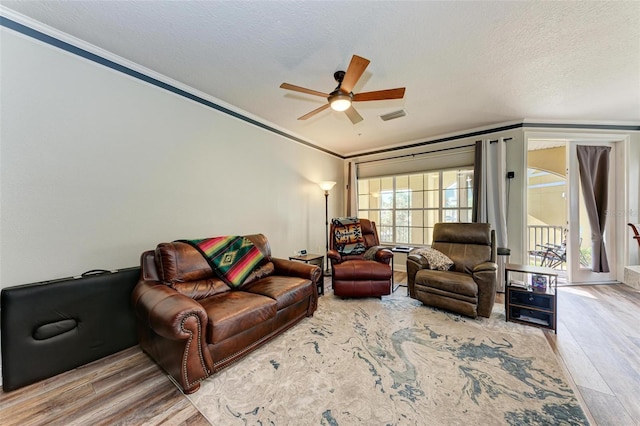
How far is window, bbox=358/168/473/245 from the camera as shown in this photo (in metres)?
4.54

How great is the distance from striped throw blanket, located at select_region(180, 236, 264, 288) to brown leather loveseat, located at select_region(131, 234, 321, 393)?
6cm

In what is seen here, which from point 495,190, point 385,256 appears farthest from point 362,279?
point 495,190

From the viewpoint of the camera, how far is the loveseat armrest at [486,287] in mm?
2668

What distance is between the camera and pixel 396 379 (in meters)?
1.76

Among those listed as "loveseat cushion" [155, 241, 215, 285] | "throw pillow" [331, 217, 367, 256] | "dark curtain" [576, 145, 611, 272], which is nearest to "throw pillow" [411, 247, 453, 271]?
"throw pillow" [331, 217, 367, 256]

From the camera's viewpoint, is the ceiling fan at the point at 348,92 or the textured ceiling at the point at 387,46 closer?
the textured ceiling at the point at 387,46

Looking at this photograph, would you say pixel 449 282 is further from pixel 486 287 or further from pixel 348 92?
pixel 348 92

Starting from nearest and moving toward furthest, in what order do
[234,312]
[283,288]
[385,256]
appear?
[234,312]
[283,288]
[385,256]

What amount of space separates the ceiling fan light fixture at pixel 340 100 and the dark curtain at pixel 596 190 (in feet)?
14.5

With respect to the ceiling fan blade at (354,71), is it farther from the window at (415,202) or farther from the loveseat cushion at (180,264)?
the window at (415,202)

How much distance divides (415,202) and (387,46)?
3518 mm

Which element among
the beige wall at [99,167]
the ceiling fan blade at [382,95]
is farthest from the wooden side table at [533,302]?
the beige wall at [99,167]

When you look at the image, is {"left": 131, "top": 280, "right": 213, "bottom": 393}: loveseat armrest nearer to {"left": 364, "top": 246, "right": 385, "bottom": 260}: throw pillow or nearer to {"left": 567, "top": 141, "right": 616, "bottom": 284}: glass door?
{"left": 364, "top": 246, "right": 385, "bottom": 260}: throw pillow

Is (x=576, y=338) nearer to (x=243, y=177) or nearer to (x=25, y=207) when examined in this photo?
(x=243, y=177)
